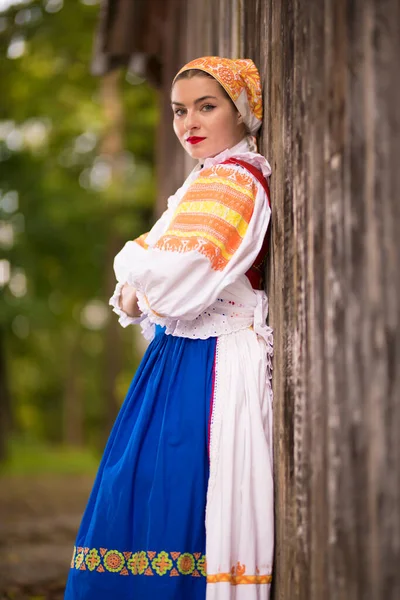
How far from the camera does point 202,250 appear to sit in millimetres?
2082

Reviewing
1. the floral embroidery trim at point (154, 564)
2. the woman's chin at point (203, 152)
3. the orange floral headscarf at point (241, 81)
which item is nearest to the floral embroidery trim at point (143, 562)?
the floral embroidery trim at point (154, 564)

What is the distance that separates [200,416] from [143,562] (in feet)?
1.49

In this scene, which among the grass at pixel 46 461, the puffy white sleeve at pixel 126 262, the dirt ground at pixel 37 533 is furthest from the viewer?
the grass at pixel 46 461

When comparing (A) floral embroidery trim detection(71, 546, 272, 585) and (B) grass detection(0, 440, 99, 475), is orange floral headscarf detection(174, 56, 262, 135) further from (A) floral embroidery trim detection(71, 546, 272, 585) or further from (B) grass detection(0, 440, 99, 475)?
(B) grass detection(0, 440, 99, 475)

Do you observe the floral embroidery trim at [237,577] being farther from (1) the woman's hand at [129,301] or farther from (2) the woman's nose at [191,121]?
(2) the woman's nose at [191,121]

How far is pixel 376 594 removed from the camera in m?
1.44

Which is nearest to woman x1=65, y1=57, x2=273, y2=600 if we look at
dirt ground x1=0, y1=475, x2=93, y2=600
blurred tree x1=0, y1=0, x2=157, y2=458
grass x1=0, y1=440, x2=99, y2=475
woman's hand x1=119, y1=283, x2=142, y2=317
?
woman's hand x1=119, y1=283, x2=142, y2=317

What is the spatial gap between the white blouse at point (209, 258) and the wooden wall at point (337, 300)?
111mm

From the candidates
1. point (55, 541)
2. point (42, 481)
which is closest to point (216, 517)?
point (55, 541)

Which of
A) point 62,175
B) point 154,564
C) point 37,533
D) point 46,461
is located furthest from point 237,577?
point 46,461

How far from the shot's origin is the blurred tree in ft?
32.8

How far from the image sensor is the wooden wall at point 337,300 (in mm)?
1454

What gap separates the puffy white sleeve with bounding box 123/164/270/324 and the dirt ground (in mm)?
2317

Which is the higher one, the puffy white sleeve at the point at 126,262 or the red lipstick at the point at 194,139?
the red lipstick at the point at 194,139
